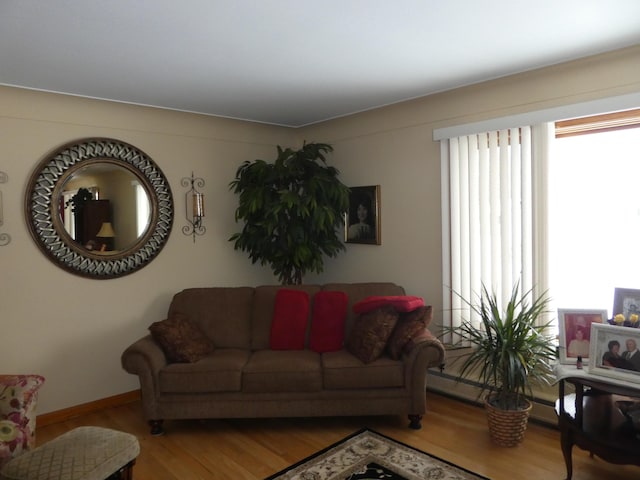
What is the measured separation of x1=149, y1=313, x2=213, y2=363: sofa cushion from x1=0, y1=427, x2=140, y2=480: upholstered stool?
37.3 inches

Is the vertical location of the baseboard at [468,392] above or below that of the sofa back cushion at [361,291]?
below

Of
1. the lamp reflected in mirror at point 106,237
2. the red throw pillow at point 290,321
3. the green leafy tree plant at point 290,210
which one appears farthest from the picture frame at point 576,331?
the lamp reflected in mirror at point 106,237

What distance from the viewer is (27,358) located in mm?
3428

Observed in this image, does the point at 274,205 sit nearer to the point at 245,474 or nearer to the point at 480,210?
the point at 480,210

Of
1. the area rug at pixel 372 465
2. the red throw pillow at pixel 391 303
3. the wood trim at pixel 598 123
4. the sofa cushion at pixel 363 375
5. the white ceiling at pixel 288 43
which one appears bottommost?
the area rug at pixel 372 465

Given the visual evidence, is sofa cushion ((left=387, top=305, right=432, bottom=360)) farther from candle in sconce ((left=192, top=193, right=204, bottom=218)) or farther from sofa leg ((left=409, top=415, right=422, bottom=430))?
candle in sconce ((left=192, top=193, right=204, bottom=218))

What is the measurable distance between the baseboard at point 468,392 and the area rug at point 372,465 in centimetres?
63

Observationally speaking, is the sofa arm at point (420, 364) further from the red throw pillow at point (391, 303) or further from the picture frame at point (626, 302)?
the picture frame at point (626, 302)

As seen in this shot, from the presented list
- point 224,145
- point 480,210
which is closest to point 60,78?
point 224,145

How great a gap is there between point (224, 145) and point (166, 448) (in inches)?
106

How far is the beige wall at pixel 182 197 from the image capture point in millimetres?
3322

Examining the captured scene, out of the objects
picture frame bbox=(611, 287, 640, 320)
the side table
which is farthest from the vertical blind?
the side table

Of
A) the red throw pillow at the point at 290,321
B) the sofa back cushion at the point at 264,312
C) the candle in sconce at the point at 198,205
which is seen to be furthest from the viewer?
the candle in sconce at the point at 198,205

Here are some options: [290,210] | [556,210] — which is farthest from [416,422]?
[290,210]
